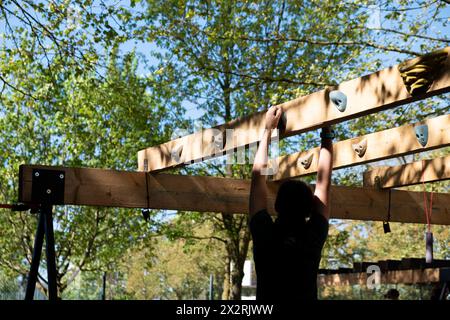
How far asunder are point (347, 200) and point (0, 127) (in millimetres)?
11629

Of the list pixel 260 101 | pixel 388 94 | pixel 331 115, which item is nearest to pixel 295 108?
pixel 331 115

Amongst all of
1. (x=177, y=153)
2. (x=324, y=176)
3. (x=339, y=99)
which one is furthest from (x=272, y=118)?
(x=177, y=153)

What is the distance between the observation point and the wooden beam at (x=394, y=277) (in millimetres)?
10660

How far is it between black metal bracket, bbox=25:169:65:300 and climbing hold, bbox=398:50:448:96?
8.04 feet

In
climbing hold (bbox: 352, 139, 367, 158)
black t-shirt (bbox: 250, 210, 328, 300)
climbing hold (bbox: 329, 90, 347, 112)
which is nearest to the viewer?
black t-shirt (bbox: 250, 210, 328, 300)

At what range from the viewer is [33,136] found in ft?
55.5

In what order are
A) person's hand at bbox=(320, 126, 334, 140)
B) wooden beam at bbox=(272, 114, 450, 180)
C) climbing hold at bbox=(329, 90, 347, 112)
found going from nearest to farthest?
person's hand at bbox=(320, 126, 334, 140) → climbing hold at bbox=(329, 90, 347, 112) → wooden beam at bbox=(272, 114, 450, 180)

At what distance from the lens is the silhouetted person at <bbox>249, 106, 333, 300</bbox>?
2.48 meters

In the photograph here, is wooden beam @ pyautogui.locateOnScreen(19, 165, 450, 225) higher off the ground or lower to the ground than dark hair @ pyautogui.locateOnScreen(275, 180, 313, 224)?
higher

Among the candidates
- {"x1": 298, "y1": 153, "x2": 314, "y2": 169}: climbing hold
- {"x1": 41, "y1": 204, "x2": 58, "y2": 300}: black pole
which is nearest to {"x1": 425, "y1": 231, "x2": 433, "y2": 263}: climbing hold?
{"x1": 298, "y1": 153, "x2": 314, "y2": 169}: climbing hold

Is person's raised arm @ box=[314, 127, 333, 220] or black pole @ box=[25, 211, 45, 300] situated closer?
person's raised arm @ box=[314, 127, 333, 220]

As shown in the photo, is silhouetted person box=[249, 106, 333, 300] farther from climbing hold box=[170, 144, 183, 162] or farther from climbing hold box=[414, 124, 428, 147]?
climbing hold box=[414, 124, 428, 147]

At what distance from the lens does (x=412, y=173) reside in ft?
22.6

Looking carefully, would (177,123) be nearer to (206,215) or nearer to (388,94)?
(206,215)
